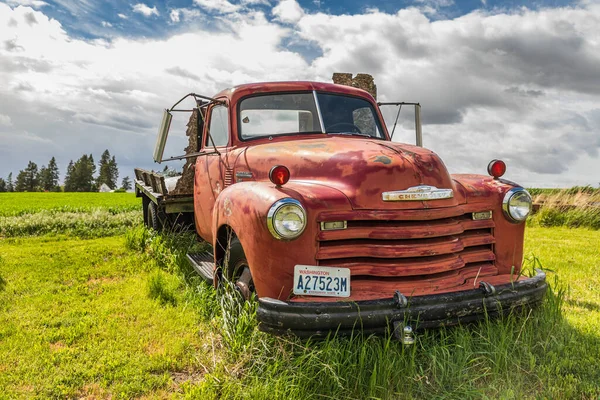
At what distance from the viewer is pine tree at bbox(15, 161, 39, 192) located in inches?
2367

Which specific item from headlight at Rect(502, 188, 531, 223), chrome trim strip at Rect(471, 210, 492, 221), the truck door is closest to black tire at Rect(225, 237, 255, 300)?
the truck door

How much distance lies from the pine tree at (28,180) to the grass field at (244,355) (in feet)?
206

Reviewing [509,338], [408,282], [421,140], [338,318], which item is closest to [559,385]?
[509,338]

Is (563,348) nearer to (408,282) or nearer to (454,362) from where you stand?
(454,362)

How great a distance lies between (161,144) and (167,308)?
1.61 m

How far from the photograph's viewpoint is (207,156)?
5.47 meters

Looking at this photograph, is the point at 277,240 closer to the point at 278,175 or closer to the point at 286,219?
the point at 286,219

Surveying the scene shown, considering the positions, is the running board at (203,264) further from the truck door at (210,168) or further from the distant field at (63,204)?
the distant field at (63,204)

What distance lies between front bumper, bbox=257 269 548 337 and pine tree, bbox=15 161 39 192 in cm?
6554

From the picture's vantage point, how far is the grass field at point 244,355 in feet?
10.0

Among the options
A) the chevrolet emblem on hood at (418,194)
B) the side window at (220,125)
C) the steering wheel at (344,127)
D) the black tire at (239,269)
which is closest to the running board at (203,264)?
the black tire at (239,269)

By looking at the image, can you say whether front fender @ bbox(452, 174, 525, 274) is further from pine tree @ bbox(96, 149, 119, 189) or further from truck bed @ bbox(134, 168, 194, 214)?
pine tree @ bbox(96, 149, 119, 189)

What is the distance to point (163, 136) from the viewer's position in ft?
16.0

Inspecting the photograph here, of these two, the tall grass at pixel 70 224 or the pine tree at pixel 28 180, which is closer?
the tall grass at pixel 70 224
